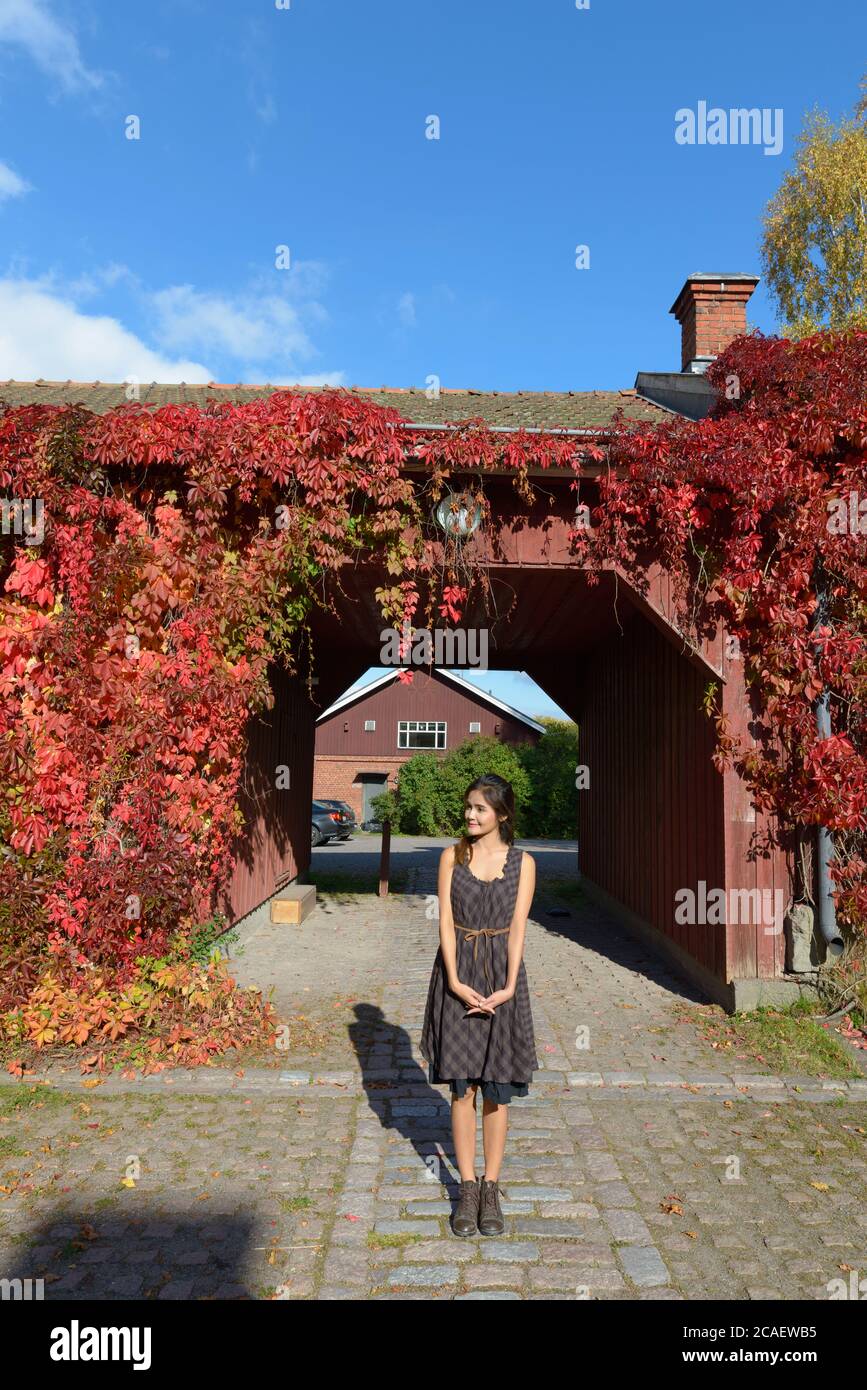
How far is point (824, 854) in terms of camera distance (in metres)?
6.16

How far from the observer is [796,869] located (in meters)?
6.38

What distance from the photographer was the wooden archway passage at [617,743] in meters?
6.39

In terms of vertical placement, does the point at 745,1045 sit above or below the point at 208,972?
below

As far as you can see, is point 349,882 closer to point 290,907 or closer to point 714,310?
point 290,907

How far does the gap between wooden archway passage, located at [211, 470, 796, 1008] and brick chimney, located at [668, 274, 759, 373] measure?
11.5ft

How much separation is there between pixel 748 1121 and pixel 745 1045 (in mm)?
1195

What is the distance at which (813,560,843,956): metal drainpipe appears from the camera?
20.2 feet

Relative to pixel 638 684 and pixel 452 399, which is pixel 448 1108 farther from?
pixel 452 399

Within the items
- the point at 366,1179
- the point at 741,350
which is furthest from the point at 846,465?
the point at 366,1179

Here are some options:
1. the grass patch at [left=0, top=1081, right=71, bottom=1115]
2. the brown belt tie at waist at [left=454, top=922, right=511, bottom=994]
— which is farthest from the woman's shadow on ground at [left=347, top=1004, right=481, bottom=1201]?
the grass patch at [left=0, top=1081, right=71, bottom=1115]

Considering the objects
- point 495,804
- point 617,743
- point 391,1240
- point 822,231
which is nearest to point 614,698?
point 617,743

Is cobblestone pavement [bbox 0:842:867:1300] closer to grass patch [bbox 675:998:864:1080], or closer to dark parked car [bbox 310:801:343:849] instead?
grass patch [bbox 675:998:864:1080]

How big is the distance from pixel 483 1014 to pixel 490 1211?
76 cm

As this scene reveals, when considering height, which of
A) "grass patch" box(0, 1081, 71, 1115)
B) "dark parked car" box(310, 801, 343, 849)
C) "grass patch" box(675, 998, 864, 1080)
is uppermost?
"grass patch" box(0, 1081, 71, 1115)
